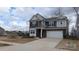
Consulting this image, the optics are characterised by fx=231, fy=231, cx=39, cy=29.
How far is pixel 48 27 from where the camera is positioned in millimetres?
4078

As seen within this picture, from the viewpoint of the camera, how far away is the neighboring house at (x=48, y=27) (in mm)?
4016

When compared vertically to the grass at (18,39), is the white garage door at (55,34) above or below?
above

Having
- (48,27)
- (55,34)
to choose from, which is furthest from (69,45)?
(48,27)

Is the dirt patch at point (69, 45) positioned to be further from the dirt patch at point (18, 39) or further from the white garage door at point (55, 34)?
the dirt patch at point (18, 39)

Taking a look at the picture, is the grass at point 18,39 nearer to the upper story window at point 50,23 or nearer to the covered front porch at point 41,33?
the covered front porch at point 41,33

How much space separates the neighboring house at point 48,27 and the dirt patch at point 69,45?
0.40 ft

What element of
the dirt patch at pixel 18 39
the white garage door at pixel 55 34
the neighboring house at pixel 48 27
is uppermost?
the neighboring house at pixel 48 27

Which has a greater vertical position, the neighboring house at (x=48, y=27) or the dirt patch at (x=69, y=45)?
the neighboring house at (x=48, y=27)

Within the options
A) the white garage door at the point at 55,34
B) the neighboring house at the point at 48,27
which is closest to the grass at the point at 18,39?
the neighboring house at the point at 48,27

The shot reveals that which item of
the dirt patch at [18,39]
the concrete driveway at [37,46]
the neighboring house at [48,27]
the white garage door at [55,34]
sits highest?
the neighboring house at [48,27]

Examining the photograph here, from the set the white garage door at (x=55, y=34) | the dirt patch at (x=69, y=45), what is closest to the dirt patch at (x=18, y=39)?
the white garage door at (x=55, y=34)

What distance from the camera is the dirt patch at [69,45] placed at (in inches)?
156

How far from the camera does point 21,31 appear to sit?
4020 mm
